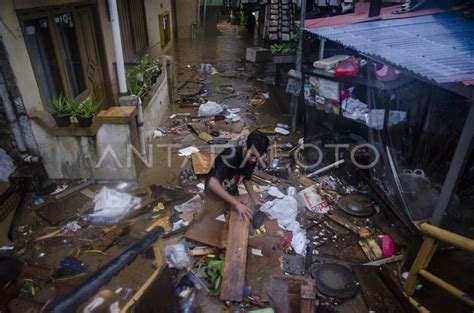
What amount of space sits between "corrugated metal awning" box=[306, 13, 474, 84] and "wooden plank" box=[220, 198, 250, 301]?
3.06 m

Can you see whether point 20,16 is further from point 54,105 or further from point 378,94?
point 378,94

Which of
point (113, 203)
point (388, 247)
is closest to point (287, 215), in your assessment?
point (388, 247)

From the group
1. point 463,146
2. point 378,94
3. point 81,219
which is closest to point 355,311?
point 463,146

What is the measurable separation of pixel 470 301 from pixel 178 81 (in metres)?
11.2

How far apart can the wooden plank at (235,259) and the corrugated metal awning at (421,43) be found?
10.0 ft

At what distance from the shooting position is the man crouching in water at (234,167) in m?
4.00

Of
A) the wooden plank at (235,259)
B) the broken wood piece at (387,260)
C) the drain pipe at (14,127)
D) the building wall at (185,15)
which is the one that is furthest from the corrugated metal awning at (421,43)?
the building wall at (185,15)

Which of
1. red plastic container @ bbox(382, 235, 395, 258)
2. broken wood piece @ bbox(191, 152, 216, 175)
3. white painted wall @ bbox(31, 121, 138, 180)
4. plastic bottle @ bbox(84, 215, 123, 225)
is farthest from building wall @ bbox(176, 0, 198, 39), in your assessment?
red plastic container @ bbox(382, 235, 395, 258)

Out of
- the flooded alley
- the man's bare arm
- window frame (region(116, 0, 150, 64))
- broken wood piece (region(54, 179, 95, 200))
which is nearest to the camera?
the flooded alley

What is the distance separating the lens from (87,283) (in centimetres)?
230

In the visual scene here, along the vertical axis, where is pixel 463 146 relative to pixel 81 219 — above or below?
above

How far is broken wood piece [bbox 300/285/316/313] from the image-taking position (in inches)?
139

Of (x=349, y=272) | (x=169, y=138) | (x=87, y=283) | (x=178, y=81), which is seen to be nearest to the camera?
(x=87, y=283)

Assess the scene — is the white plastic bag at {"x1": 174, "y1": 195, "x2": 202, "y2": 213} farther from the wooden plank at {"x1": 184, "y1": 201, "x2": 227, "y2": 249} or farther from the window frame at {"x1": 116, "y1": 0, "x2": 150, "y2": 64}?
the window frame at {"x1": 116, "y1": 0, "x2": 150, "y2": 64}
